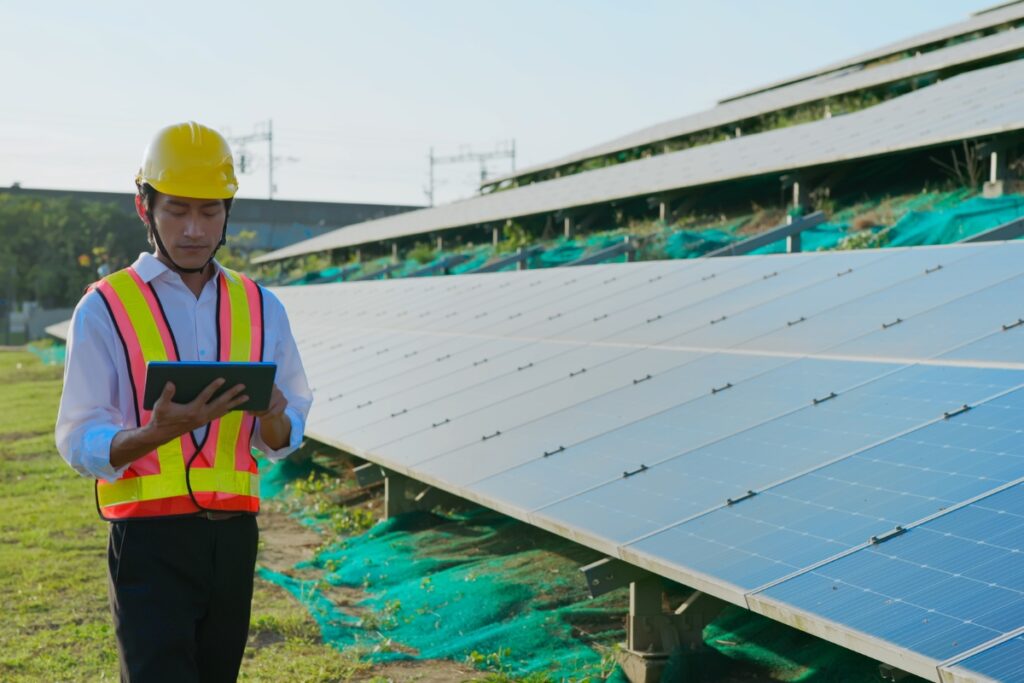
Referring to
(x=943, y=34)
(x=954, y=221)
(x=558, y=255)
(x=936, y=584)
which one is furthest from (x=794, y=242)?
(x=943, y=34)

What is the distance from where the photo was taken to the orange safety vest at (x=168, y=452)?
11.0 ft

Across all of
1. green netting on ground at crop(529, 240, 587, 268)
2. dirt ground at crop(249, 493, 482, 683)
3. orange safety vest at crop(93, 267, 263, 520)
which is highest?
green netting on ground at crop(529, 240, 587, 268)

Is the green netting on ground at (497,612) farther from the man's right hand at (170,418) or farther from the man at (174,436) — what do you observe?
the man's right hand at (170,418)

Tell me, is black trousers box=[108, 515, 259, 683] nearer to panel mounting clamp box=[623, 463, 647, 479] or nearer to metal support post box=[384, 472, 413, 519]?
panel mounting clamp box=[623, 463, 647, 479]

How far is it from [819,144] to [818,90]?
397 inches

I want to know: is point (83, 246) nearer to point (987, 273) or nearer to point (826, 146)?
point (826, 146)

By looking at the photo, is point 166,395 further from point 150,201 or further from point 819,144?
point 819,144

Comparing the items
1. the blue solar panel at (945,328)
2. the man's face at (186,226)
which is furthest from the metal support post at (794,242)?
the man's face at (186,226)

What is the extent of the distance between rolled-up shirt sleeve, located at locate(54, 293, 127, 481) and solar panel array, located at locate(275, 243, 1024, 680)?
253 centimetres

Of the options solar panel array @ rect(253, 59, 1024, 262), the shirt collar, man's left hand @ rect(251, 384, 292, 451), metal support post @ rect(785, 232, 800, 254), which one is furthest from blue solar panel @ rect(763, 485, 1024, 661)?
solar panel array @ rect(253, 59, 1024, 262)

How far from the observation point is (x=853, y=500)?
520 cm

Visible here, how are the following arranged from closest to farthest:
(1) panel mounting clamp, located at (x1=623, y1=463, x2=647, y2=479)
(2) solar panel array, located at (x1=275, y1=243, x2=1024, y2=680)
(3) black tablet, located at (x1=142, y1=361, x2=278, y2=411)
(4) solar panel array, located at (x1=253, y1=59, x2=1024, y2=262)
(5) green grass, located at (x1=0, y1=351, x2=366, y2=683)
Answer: (3) black tablet, located at (x1=142, y1=361, x2=278, y2=411) → (2) solar panel array, located at (x1=275, y1=243, x2=1024, y2=680) → (1) panel mounting clamp, located at (x1=623, y1=463, x2=647, y2=479) → (5) green grass, located at (x1=0, y1=351, x2=366, y2=683) → (4) solar panel array, located at (x1=253, y1=59, x2=1024, y2=262)

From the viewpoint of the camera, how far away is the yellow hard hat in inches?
134

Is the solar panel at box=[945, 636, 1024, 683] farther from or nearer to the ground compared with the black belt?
nearer to the ground
